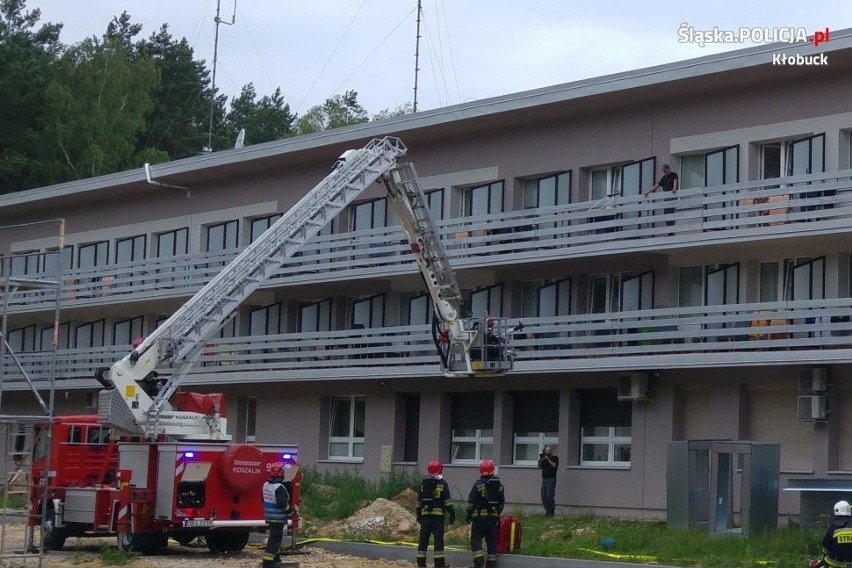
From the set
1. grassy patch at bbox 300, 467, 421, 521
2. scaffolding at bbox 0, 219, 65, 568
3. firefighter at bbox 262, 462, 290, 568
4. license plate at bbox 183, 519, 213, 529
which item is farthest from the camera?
grassy patch at bbox 300, 467, 421, 521

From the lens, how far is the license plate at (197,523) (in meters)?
24.1

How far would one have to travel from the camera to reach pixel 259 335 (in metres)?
40.9

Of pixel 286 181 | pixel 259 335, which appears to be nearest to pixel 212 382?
pixel 259 335

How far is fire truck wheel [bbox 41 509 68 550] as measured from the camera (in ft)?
85.8

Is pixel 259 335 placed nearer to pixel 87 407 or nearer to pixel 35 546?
pixel 87 407

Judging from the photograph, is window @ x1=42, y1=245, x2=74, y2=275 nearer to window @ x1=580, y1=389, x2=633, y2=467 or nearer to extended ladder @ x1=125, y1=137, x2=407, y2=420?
window @ x1=580, y1=389, x2=633, y2=467

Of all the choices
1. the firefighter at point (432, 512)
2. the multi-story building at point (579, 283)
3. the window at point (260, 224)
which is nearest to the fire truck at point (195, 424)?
the firefighter at point (432, 512)

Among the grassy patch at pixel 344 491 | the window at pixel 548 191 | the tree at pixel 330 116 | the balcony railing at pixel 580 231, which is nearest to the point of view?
the balcony railing at pixel 580 231

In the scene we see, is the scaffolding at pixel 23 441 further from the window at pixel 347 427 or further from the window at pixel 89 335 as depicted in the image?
the window at pixel 89 335

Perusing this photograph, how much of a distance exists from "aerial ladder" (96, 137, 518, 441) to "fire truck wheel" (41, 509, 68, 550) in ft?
9.34

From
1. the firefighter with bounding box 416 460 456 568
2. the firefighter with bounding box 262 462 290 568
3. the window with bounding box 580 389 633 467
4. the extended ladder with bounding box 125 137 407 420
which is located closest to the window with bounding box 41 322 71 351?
the window with bounding box 580 389 633 467

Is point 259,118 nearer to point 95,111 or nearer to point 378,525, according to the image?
point 95,111

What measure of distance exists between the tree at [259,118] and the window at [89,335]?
1526 inches

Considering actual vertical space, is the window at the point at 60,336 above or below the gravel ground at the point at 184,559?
above
